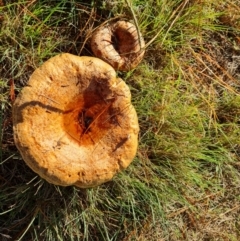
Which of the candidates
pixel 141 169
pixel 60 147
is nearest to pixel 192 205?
pixel 141 169

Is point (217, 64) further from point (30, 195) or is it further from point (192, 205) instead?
point (30, 195)

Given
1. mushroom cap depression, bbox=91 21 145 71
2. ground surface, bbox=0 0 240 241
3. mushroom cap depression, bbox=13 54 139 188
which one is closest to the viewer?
mushroom cap depression, bbox=13 54 139 188

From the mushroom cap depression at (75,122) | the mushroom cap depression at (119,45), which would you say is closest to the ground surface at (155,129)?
the mushroom cap depression at (119,45)

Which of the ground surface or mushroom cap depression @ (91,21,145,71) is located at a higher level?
mushroom cap depression @ (91,21,145,71)

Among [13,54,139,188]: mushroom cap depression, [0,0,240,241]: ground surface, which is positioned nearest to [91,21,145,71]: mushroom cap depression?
[0,0,240,241]: ground surface

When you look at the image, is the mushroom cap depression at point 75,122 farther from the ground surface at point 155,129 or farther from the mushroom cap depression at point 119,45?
the ground surface at point 155,129

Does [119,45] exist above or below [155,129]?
above

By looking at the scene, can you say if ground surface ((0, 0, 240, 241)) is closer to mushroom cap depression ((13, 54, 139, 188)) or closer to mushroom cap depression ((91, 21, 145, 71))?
mushroom cap depression ((91, 21, 145, 71))
